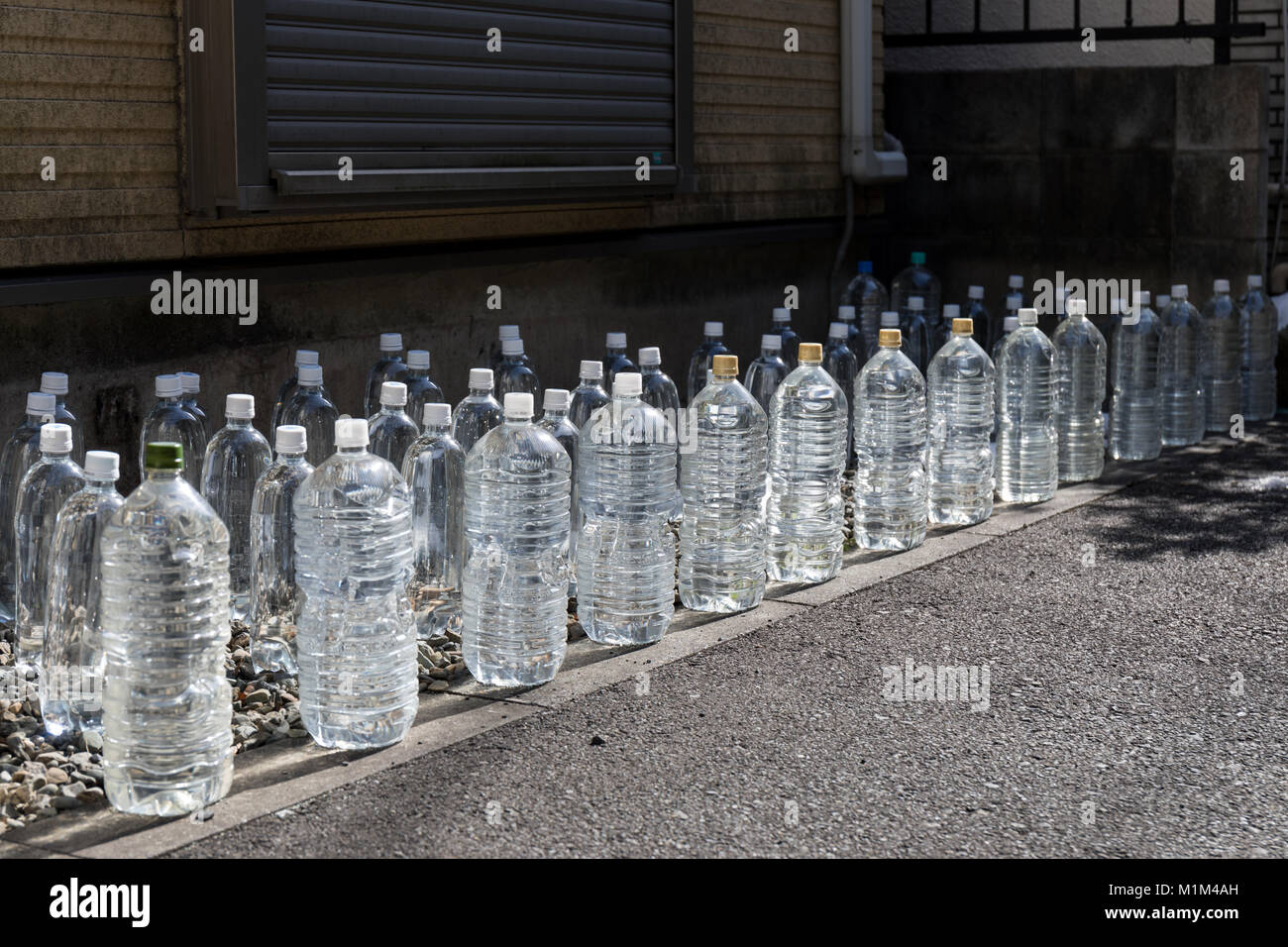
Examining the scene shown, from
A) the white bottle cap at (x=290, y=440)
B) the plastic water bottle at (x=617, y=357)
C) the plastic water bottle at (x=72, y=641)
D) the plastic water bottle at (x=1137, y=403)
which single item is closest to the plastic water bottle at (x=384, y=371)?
the plastic water bottle at (x=617, y=357)

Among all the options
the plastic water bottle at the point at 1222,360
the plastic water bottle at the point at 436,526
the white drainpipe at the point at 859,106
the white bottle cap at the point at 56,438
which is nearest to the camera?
the white bottle cap at the point at 56,438

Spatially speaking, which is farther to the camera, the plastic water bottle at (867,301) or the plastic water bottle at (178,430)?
the plastic water bottle at (867,301)

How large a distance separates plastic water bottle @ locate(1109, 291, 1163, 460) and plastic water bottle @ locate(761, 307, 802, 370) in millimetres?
1867

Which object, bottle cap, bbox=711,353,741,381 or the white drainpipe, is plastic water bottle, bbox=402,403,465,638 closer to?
bottle cap, bbox=711,353,741,381

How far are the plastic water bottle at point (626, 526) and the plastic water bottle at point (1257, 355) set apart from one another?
6.23m

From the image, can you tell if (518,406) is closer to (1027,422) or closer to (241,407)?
(241,407)

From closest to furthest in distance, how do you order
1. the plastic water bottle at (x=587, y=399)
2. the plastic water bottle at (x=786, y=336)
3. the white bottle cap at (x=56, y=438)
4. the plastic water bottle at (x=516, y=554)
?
the white bottle cap at (x=56, y=438) < the plastic water bottle at (x=516, y=554) < the plastic water bottle at (x=587, y=399) < the plastic water bottle at (x=786, y=336)

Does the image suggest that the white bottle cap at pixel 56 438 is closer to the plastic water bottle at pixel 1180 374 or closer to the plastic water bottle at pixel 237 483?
the plastic water bottle at pixel 237 483

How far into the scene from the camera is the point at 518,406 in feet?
17.8

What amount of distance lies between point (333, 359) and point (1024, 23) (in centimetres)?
722

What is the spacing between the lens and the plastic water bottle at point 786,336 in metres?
8.85

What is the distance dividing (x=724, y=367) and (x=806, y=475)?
2.81 ft

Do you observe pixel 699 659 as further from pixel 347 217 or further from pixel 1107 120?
pixel 1107 120

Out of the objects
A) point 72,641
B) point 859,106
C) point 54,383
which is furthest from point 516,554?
point 859,106
